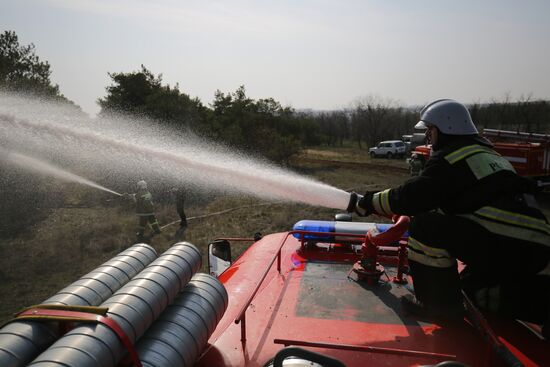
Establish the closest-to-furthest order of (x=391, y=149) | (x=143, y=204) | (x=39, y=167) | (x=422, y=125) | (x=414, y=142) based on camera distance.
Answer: (x=422, y=125) < (x=143, y=204) < (x=39, y=167) < (x=414, y=142) < (x=391, y=149)

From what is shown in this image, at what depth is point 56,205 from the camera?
16.2 meters

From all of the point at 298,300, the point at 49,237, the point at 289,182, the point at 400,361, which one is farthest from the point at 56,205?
the point at 400,361

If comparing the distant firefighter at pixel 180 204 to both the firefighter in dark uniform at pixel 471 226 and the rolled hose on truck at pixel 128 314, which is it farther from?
the firefighter in dark uniform at pixel 471 226

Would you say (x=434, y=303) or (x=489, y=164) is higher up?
(x=489, y=164)

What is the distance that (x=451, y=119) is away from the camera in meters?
2.90

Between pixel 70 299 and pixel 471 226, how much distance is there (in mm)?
2441

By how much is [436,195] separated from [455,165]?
23cm

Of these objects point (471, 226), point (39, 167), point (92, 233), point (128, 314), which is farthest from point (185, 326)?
point (39, 167)

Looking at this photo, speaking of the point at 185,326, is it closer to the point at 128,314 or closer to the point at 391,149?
the point at 128,314

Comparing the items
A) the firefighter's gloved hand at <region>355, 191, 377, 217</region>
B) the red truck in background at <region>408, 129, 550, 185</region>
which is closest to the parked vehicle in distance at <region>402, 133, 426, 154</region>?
the red truck in background at <region>408, 129, 550, 185</region>

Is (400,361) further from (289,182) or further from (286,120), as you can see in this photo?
(286,120)

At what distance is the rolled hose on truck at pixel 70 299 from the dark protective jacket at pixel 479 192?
75.1 inches

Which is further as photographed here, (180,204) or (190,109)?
(190,109)

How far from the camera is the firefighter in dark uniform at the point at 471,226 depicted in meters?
2.57
